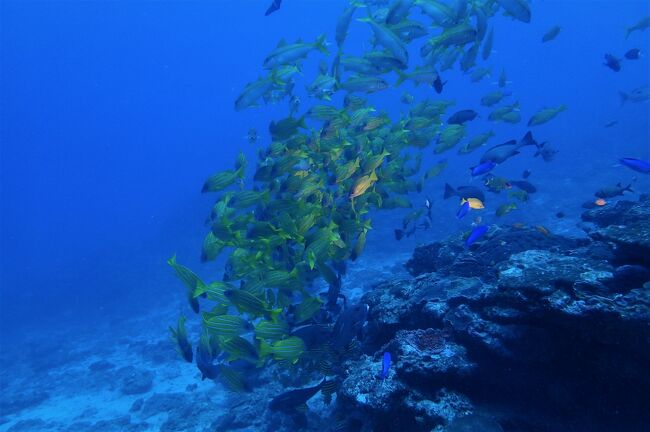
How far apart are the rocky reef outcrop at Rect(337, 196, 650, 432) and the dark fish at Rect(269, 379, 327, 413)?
0.80 metres

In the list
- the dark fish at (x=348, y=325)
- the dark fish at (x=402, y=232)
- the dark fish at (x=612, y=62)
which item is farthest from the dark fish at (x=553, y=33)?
the dark fish at (x=348, y=325)

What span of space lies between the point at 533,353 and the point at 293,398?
10.6 feet

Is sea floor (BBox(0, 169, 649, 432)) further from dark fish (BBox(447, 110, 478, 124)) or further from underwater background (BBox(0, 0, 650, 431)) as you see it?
dark fish (BBox(447, 110, 478, 124))

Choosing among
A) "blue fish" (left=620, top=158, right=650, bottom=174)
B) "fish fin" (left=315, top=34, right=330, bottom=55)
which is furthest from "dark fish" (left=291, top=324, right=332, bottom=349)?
"fish fin" (left=315, top=34, right=330, bottom=55)

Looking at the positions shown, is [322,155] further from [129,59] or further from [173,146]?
[129,59]

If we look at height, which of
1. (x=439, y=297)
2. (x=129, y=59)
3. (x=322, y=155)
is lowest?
(x=439, y=297)

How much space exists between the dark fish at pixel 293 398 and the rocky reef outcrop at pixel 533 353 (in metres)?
0.80

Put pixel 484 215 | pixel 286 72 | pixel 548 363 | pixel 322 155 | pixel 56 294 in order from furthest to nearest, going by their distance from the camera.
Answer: pixel 56 294 < pixel 484 215 < pixel 286 72 < pixel 322 155 < pixel 548 363

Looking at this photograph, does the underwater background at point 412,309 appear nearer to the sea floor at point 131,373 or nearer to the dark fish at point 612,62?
the sea floor at point 131,373

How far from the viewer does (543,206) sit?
A: 18.5m

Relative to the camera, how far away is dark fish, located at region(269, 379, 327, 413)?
525 centimetres

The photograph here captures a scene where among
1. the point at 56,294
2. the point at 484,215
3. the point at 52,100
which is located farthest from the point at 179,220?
the point at 52,100

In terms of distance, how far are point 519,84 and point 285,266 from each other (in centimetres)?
9640

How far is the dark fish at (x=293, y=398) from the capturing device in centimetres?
525
